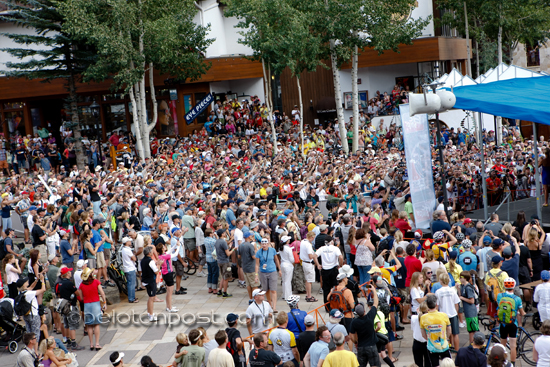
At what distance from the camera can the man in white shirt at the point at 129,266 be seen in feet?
41.0

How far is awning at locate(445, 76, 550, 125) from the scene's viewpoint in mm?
13047

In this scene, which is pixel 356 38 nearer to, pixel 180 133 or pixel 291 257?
pixel 180 133

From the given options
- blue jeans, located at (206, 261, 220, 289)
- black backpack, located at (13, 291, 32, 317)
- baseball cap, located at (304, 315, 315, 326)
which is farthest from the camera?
blue jeans, located at (206, 261, 220, 289)

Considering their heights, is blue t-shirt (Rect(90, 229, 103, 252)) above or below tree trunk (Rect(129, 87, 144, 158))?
below

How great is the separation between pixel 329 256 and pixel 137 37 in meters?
18.7

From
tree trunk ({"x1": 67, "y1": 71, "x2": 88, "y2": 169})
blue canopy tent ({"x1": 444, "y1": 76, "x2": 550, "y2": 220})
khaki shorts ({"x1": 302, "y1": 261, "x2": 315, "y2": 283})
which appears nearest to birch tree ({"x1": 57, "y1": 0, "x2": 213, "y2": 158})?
tree trunk ({"x1": 67, "y1": 71, "x2": 88, "y2": 169})

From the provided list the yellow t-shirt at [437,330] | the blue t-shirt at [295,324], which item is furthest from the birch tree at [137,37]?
the yellow t-shirt at [437,330]

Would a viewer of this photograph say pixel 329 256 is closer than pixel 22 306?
No

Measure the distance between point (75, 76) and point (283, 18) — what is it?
1040 cm

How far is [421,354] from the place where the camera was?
A: 350 inches

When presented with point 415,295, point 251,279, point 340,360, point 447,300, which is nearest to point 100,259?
point 251,279

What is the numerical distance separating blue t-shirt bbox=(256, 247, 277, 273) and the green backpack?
4.57m

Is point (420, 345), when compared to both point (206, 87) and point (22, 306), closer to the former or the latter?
point (22, 306)

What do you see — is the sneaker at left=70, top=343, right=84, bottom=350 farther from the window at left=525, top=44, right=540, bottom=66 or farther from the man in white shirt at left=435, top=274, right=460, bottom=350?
the window at left=525, top=44, right=540, bottom=66
